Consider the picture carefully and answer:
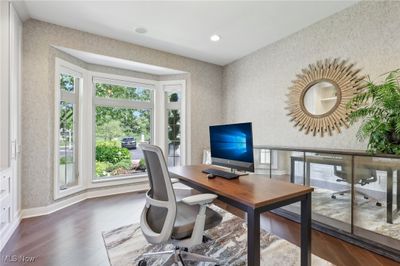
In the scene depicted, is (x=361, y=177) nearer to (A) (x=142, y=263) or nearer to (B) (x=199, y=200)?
(B) (x=199, y=200)

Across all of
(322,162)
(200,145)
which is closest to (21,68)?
(200,145)

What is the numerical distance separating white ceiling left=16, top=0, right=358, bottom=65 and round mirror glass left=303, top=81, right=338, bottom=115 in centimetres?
95

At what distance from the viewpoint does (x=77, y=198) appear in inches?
139

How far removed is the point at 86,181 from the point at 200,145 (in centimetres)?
224

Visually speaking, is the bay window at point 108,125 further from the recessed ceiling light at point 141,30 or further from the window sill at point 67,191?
the recessed ceiling light at point 141,30

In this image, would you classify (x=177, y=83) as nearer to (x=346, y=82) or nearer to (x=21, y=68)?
(x=21, y=68)

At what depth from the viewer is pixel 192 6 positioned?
264 cm

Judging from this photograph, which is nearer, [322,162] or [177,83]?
[322,162]

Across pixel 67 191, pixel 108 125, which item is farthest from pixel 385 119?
pixel 67 191

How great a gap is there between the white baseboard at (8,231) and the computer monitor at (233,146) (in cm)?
232

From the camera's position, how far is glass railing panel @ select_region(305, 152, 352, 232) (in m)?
2.39

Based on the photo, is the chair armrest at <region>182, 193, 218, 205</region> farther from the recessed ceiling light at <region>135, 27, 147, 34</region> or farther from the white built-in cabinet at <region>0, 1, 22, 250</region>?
the recessed ceiling light at <region>135, 27, 147, 34</region>

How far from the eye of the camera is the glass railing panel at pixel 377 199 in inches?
80.7

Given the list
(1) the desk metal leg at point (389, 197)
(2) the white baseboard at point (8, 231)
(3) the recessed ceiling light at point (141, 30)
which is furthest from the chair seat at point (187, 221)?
(3) the recessed ceiling light at point (141, 30)
